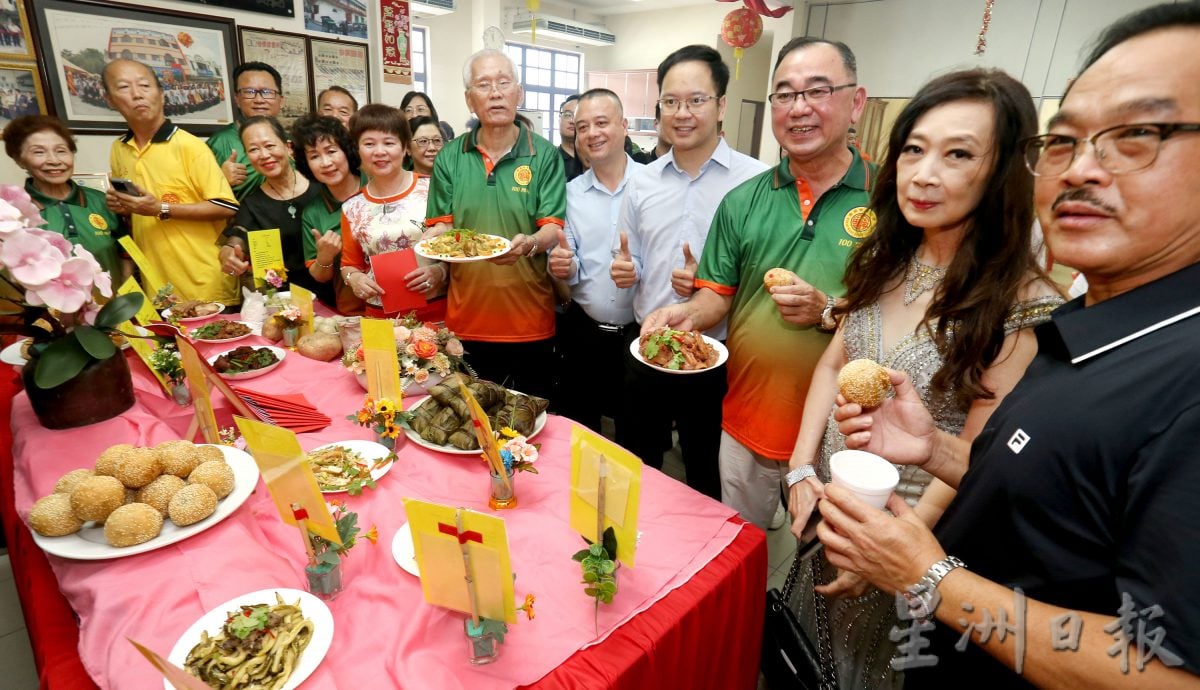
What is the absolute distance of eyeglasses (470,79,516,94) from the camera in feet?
8.43

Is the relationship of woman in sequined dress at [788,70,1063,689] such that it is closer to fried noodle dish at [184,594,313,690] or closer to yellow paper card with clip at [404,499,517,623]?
yellow paper card with clip at [404,499,517,623]

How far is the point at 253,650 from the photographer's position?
34.9 inches

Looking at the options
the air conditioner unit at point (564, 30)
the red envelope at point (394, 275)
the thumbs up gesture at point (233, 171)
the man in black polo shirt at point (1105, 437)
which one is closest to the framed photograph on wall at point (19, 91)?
the thumbs up gesture at point (233, 171)

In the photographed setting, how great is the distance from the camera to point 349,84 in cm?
476

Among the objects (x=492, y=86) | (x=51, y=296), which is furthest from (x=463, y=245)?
(x=51, y=296)

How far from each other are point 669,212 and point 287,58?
3.80m

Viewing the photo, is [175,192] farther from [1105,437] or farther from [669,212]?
[1105,437]

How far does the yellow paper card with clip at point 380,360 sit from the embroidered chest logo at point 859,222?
139 cm

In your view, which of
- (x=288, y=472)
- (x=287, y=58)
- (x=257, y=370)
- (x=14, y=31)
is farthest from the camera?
(x=287, y=58)

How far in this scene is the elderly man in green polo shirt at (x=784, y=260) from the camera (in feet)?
5.44


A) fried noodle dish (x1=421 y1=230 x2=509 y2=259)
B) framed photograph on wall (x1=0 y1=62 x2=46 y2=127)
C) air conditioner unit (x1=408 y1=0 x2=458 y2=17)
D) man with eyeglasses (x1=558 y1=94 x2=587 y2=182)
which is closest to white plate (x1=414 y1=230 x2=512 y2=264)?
fried noodle dish (x1=421 y1=230 x2=509 y2=259)

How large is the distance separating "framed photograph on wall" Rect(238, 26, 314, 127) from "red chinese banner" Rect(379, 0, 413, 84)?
29.0 inches

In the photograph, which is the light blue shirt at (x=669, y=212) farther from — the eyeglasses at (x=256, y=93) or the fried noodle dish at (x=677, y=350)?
the eyeglasses at (x=256, y=93)

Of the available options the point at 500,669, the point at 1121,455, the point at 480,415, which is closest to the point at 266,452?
the point at 480,415
